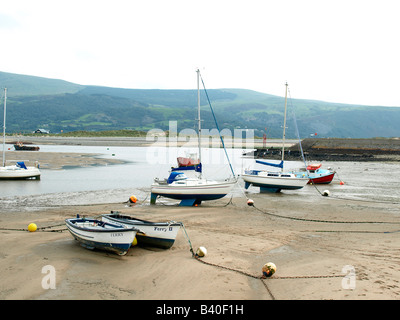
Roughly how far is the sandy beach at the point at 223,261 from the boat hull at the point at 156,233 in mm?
264

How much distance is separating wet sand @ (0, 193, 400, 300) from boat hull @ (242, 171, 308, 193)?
893 cm

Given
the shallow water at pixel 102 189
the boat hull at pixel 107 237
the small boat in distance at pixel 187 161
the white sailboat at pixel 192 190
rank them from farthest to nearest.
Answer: the small boat in distance at pixel 187 161 < the shallow water at pixel 102 189 < the white sailboat at pixel 192 190 < the boat hull at pixel 107 237

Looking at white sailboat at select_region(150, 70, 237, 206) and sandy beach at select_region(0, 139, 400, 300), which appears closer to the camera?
sandy beach at select_region(0, 139, 400, 300)

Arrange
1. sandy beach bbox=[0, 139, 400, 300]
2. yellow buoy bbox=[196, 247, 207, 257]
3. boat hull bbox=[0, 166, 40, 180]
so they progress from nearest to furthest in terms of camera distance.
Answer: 1. sandy beach bbox=[0, 139, 400, 300]
2. yellow buoy bbox=[196, 247, 207, 257]
3. boat hull bbox=[0, 166, 40, 180]

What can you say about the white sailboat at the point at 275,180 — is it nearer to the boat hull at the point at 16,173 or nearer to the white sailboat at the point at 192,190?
the white sailboat at the point at 192,190

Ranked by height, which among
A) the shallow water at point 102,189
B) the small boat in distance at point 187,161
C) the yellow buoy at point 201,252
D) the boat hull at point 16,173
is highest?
the small boat in distance at point 187,161

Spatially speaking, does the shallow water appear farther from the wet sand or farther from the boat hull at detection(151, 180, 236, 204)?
the wet sand

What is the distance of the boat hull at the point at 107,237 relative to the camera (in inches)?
475

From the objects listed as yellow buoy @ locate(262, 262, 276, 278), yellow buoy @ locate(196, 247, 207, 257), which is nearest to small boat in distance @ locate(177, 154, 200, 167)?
yellow buoy @ locate(196, 247, 207, 257)

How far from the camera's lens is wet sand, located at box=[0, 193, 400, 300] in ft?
31.4

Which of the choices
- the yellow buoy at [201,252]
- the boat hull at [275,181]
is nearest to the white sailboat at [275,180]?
the boat hull at [275,181]

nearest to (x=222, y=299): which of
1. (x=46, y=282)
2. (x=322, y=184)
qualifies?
(x=46, y=282)
